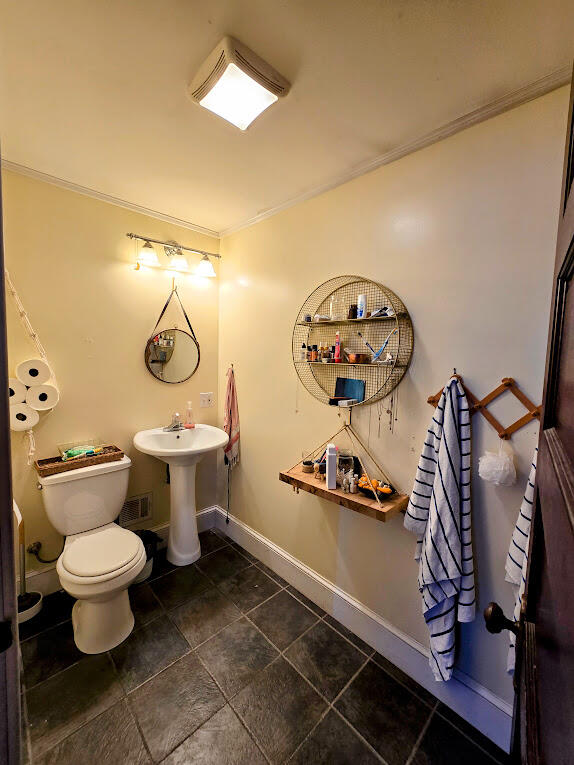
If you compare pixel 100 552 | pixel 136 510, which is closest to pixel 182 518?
pixel 136 510

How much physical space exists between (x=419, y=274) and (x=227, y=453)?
6.19ft

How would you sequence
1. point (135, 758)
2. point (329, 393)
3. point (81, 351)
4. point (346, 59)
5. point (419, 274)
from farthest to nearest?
point (81, 351), point (329, 393), point (419, 274), point (135, 758), point (346, 59)

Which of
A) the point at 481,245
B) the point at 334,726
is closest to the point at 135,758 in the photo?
the point at 334,726

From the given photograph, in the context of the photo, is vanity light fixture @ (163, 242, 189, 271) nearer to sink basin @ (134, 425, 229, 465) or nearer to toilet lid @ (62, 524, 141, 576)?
sink basin @ (134, 425, 229, 465)

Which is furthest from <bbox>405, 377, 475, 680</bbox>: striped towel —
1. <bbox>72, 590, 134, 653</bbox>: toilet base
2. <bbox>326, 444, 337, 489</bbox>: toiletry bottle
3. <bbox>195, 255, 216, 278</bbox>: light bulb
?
<bbox>195, 255, 216, 278</bbox>: light bulb

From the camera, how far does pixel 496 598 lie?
4.42 ft

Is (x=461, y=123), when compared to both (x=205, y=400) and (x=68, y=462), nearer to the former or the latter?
(x=205, y=400)

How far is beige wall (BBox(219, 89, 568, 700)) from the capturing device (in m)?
1.24

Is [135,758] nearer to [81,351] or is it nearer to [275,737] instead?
[275,737]

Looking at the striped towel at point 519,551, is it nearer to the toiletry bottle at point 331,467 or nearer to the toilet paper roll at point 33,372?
the toiletry bottle at point 331,467

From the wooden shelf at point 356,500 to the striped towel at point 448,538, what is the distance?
170mm

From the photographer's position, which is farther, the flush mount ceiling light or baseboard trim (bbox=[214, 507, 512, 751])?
baseboard trim (bbox=[214, 507, 512, 751])

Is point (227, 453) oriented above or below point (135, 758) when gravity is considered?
above

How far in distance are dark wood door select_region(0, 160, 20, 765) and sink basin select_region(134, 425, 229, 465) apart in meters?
1.42
